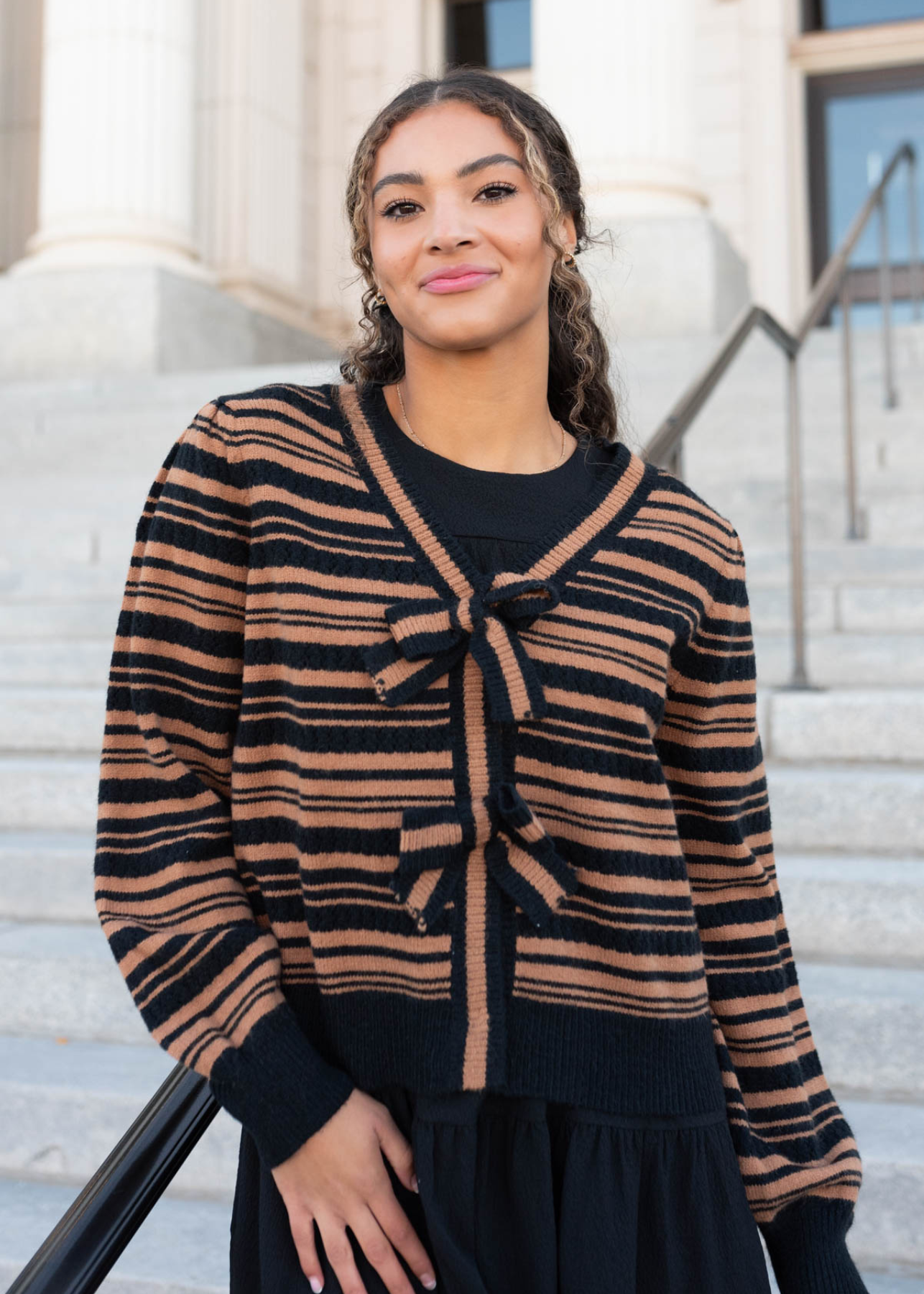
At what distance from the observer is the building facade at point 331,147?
6.65 meters

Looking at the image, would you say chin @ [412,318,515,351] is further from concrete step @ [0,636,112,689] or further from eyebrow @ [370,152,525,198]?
concrete step @ [0,636,112,689]

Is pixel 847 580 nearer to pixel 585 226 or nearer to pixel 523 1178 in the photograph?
pixel 585 226

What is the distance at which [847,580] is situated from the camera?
454cm

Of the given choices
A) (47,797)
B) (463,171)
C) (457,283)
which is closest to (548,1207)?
(457,283)

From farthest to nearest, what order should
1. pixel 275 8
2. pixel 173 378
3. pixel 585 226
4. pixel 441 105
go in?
pixel 275 8
pixel 173 378
pixel 585 226
pixel 441 105

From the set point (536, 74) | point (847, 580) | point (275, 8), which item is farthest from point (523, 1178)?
point (275, 8)

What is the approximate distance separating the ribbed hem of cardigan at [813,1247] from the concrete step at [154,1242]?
113 cm

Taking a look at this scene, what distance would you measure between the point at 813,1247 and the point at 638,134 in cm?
620

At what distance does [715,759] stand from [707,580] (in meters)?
0.20

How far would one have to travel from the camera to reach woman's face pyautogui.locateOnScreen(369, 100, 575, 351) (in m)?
1.36

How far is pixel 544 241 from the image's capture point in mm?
1427

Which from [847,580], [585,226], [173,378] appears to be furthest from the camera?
[173,378]

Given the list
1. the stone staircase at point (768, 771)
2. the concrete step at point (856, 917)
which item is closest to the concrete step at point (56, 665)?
the stone staircase at point (768, 771)

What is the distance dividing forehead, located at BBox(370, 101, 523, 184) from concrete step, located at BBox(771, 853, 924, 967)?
205cm
